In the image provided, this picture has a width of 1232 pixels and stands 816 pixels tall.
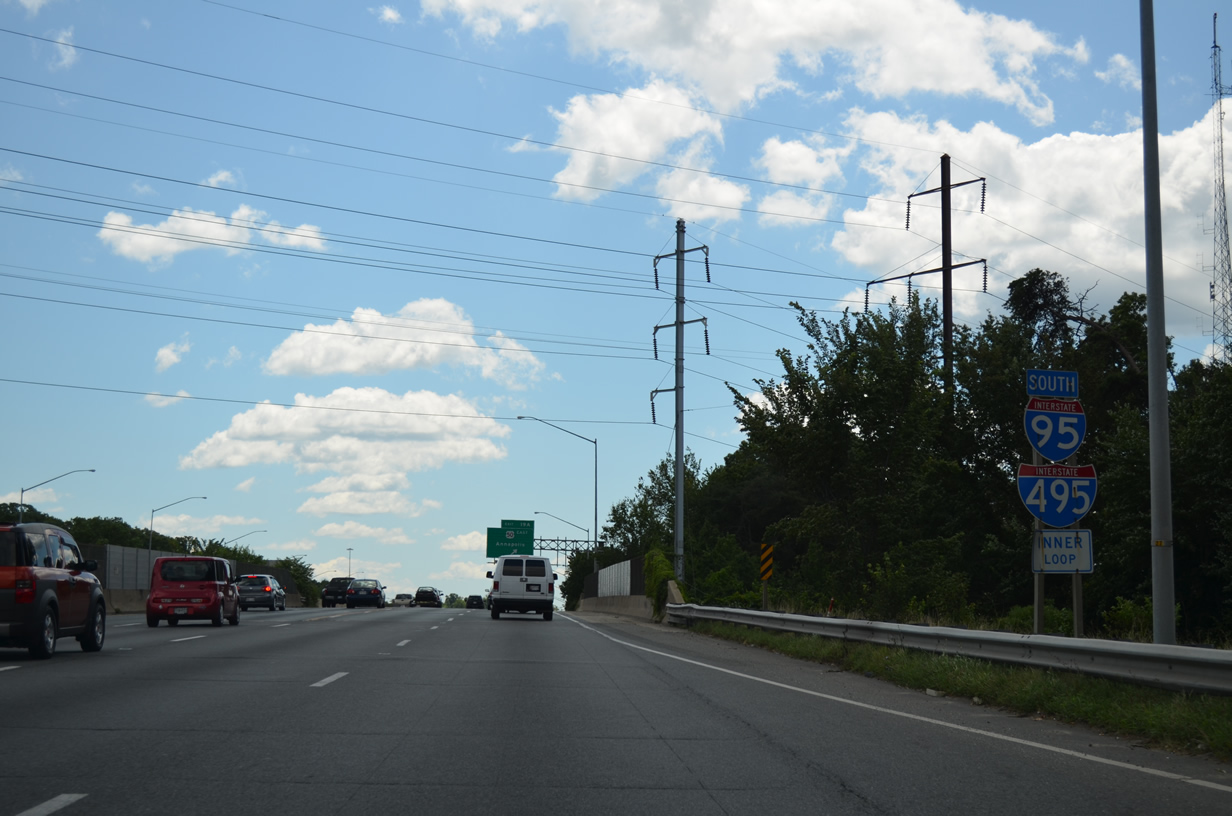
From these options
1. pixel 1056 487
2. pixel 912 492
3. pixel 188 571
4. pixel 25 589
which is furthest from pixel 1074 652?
pixel 188 571

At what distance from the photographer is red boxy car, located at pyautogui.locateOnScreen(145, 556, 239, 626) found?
30281mm

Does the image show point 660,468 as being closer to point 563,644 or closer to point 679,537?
point 679,537

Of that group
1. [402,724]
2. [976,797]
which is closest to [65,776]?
[402,724]

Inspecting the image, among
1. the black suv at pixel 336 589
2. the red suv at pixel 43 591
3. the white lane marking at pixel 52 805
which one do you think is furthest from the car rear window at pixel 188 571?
the black suv at pixel 336 589

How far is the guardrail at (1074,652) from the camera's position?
1011 centimetres

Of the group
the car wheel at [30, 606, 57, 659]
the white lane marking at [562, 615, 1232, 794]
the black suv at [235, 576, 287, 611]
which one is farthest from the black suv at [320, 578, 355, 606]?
the white lane marking at [562, 615, 1232, 794]

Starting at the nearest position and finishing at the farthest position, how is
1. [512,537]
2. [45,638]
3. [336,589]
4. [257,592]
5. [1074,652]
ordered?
[1074,652]
[45,638]
[257,592]
[336,589]
[512,537]

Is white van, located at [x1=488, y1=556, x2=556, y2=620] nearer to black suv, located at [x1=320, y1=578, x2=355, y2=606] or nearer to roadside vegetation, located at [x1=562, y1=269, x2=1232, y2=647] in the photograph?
roadside vegetation, located at [x1=562, y1=269, x2=1232, y2=647]

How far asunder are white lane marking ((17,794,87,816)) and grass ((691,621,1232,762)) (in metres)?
8.09

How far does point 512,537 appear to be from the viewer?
88.1 metres

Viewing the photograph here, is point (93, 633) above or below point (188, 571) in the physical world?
below

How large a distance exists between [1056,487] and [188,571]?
2390 cm

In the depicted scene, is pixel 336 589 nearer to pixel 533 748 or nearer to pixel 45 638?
pixel 45 638

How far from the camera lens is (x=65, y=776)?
7.64 meters
